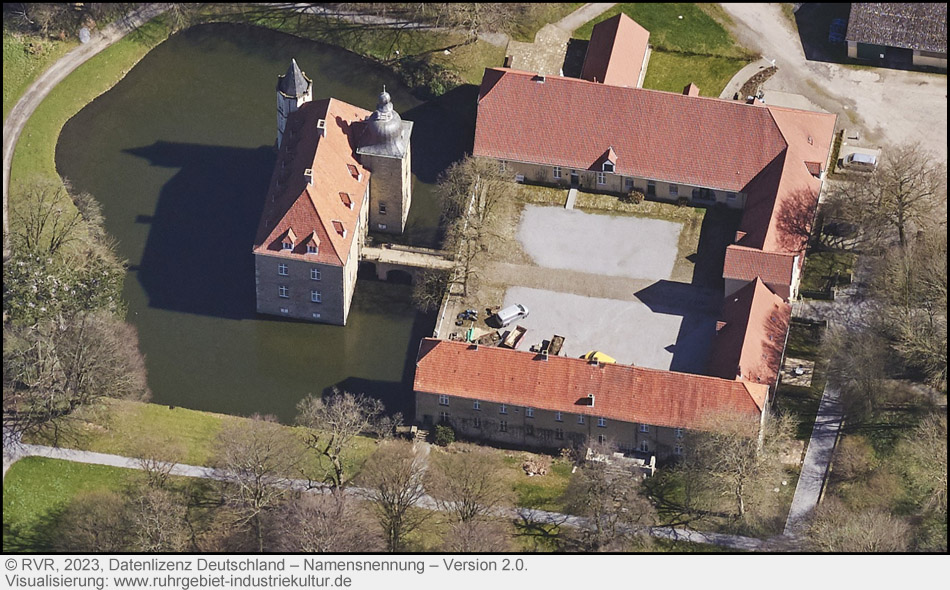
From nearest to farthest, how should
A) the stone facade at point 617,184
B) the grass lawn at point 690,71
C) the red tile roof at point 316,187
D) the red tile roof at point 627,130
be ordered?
the red tile roof at point 316,187 → the red tile roof at point 627,130 → the stone facade at point 617,184 → the grass lawn at point 690,71

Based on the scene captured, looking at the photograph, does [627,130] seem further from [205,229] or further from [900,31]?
[205,229]

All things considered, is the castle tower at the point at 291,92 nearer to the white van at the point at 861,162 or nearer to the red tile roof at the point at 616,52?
the red tile roof at the point at 616,52

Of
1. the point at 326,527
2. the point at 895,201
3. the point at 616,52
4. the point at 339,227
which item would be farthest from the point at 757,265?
the point at 326,527

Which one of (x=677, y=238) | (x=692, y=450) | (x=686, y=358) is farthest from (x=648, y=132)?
(x=692, y=450)

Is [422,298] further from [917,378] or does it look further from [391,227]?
[917,378]

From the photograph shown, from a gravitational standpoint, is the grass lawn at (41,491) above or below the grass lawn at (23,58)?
below

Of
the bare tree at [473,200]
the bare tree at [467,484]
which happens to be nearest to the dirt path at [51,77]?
the bare tree at [473,200]
